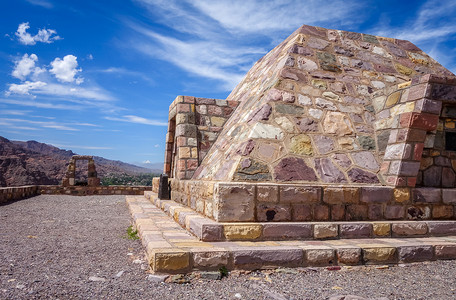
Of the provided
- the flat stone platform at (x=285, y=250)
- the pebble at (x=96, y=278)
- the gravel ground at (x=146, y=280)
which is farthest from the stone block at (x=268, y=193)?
the pebble at (x=96, y=278)

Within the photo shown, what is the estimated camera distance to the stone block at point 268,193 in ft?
13.8

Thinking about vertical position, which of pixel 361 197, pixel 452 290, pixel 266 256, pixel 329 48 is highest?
pixel 329 48

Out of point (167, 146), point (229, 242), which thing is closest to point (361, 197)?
point (229, 242)

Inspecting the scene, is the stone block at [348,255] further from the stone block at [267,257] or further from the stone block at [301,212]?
the stone block at [301,212]

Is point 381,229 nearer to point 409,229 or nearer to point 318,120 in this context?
point 409,229

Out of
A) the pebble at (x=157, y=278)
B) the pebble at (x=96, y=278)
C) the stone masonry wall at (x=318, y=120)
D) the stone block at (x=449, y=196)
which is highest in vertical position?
the stone masonry wall at (x=318, y=120)

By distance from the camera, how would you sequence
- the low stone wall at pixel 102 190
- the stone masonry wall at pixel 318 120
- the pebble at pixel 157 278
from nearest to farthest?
the pebble at pixel 157 278 → the stone masonry wall at pixel 318 120 → the low stone wall at pixel 102 190

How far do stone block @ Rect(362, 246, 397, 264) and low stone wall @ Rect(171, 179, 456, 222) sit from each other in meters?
0.61

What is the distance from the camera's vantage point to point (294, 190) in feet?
14.1

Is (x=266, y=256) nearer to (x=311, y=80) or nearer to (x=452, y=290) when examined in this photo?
(x=452, y=290)

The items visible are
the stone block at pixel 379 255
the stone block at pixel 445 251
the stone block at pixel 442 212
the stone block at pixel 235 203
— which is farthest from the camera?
the stone block at pixel 442 212

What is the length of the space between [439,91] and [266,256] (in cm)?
348

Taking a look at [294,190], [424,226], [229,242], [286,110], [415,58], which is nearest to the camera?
[229,242]

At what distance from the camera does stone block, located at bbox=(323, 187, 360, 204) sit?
443 cm
